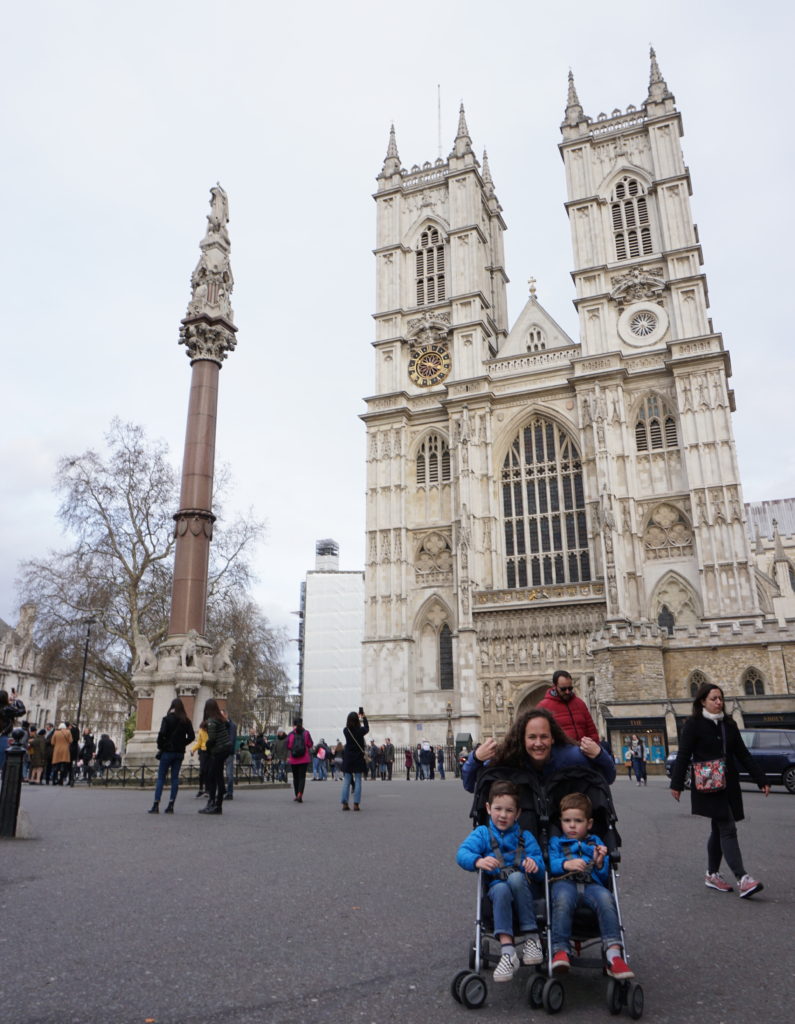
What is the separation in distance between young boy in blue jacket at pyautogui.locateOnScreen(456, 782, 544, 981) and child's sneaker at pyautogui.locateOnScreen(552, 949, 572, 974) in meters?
0.08

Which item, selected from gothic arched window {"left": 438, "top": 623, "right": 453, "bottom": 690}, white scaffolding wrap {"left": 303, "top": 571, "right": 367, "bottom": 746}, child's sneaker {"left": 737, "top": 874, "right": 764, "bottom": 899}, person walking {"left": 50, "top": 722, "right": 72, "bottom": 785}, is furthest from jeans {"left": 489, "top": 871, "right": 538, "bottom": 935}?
white scaffolding wrap {"left": 303, "top": 571, "right": 367, "bottom": 746}

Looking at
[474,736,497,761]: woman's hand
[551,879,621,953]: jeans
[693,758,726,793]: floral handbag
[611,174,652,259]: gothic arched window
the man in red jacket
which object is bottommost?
[551,879,621,953]: jeans

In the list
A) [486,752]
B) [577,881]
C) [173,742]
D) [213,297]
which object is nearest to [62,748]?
[173,742]

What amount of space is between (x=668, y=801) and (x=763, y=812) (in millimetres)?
2931

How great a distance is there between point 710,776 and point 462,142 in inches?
1838

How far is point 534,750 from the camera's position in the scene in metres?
4.05

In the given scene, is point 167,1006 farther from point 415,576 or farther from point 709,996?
point 415,576

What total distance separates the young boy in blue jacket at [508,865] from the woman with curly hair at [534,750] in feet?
0.61

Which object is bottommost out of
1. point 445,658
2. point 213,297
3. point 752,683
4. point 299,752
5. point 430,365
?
point 299,752

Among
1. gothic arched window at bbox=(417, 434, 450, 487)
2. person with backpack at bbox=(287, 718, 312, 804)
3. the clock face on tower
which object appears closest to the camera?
person with backpack at bbox=(287, 718, 312, 804)

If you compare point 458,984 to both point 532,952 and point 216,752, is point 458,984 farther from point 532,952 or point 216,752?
point 216,752

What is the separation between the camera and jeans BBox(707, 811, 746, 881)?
5824 millimetres

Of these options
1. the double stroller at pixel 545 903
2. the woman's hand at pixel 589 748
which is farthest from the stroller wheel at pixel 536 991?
the woman's hand at pixel 589 748

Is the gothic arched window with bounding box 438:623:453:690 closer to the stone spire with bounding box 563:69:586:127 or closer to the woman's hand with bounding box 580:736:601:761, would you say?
the stone spire with bounding box 563:69:586:127
